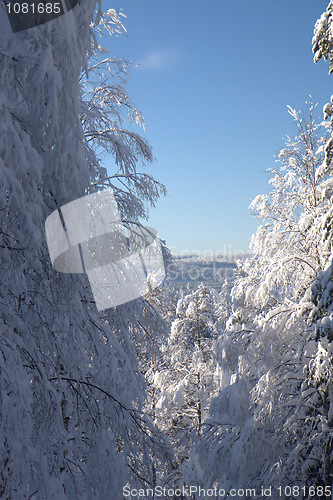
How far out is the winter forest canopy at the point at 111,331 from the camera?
2984 mm

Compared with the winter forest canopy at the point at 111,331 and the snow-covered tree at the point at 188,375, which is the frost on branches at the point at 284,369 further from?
the snow-covered tree at the point at 188,375

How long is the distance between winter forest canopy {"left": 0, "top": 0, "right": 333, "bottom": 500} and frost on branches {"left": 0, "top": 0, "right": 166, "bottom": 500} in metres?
0.01

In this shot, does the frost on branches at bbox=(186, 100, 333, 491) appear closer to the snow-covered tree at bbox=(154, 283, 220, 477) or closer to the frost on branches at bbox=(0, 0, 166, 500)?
the frost on branches at bbox=(0, 0, 166, 500)

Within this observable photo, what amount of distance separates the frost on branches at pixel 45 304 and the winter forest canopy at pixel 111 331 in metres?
0.01

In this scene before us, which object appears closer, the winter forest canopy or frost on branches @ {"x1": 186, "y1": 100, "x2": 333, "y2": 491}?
the winter forest canopy

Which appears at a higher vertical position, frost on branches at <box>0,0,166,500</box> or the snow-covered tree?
frost on branches at <box>0,0,166,500</box>

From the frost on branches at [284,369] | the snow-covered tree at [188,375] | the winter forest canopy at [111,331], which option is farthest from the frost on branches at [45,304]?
the snow-covered tree at [188,375]

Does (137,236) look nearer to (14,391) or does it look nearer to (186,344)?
(14,391)

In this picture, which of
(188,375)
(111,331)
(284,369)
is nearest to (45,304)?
(111,331)

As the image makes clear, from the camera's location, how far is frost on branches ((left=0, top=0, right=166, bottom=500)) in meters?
2.82

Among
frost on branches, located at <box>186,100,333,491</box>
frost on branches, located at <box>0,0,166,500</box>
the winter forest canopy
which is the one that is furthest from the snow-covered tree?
frost on branches, located at <box>0,0,166,500</box>

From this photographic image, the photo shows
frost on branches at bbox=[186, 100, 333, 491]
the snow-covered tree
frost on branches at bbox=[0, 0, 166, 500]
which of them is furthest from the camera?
the snow-covered tree

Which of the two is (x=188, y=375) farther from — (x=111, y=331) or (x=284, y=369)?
(x=111, y=331)

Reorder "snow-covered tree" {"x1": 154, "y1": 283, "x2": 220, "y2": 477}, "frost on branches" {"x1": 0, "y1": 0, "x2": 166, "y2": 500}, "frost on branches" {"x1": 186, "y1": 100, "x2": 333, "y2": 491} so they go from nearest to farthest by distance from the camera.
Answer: "frost on branches" {"x1": 0, "y1": 0, "x2": 166, "y2": 500}, "frost on branches" {"x1": 186, "y1": 100, "x2": 333, "y2": 491}, "snow-covered tree" {"x1": 154, "y1": 283, "x2": 220, "y2": 477}
